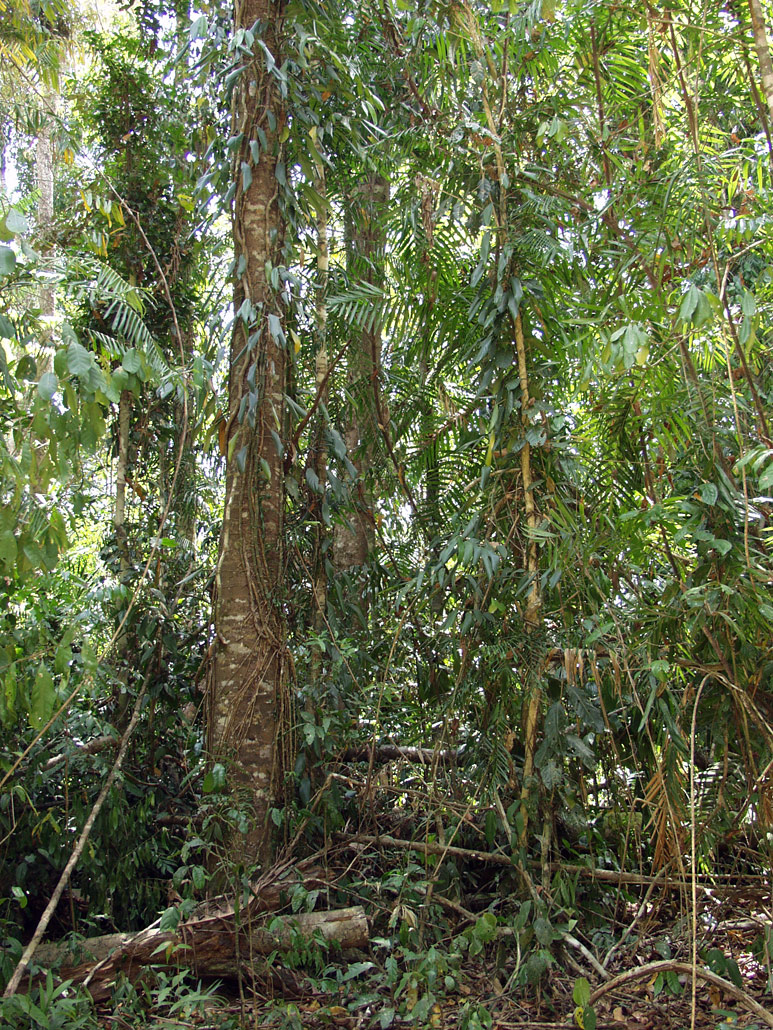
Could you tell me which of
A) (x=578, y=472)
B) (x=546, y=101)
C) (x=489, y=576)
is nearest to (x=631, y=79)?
(x=546, y=101)

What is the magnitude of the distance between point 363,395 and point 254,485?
749mm

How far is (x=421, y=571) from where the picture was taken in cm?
290

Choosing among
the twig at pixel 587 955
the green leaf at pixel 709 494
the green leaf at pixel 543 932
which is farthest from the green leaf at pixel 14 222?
the twig at pixel 587 955

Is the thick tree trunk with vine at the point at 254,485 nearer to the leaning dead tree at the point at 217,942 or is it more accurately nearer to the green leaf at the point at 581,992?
the leaning dead tree at the point at 217,942

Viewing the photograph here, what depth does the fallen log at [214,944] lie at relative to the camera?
251 cm

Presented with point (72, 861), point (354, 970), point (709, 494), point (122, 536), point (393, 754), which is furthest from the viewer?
point (122, 536)

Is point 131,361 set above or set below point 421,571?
above

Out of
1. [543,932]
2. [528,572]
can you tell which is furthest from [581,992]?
[528,572]

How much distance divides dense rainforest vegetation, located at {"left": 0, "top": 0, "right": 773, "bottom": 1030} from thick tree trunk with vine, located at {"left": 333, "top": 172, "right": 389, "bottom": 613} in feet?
0.12

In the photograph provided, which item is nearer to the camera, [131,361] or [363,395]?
[131,361]

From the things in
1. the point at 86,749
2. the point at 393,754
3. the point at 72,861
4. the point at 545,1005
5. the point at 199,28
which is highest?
the point at 199,28

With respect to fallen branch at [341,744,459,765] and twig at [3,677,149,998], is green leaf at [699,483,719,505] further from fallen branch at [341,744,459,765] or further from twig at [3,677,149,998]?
twig at [3,677,149,998]

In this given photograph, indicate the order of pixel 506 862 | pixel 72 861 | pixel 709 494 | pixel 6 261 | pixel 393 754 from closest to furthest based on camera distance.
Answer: pixel 6 261 < pixel 709 494 < pixel 72 861 < pixel 506 862 < pixel 393 754

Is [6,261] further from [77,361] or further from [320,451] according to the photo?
[320,451]
